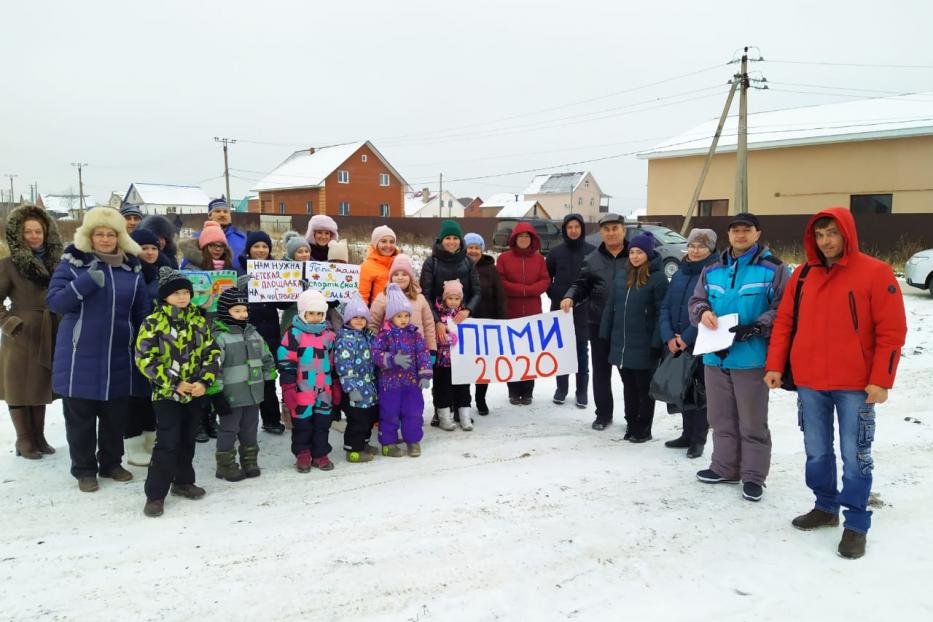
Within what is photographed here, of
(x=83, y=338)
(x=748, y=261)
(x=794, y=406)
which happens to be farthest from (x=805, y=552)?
(x=83, y=338)

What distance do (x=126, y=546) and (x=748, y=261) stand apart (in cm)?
458

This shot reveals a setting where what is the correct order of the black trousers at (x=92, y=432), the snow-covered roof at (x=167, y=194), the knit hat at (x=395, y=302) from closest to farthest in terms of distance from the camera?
the black trousers at (x=92, y=432) → the knit hat at (x=395, y=302) → the snow-covered roof at (x=167, y=194)

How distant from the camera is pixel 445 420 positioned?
6.08 m

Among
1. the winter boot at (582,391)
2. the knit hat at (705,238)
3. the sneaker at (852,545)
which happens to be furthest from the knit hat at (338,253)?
the sneaker at (852,545)

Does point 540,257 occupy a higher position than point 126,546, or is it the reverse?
point 540,257

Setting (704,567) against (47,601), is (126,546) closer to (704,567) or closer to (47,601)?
(47,601)

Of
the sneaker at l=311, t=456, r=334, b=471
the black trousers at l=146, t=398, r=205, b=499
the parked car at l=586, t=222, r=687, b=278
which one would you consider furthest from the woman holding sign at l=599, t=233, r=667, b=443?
the parked car at l=586, t=222, r=687, b=278

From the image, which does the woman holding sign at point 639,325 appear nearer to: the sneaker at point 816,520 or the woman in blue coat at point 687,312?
the woman in blue coat at point 687,312

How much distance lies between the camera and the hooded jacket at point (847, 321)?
344 cm

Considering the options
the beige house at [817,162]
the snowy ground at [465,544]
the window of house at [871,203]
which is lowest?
the snowy ground at [465,544]

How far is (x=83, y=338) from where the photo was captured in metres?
4.36

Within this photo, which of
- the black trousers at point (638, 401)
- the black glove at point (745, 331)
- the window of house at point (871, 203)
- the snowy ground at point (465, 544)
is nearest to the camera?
the snowy ground at point (465, 544)

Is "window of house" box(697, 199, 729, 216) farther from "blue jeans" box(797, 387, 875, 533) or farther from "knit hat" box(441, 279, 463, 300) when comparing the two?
"blue jeans" box(797, 387, 875, 533)

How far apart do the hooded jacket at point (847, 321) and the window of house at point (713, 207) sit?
25872 millimetres
